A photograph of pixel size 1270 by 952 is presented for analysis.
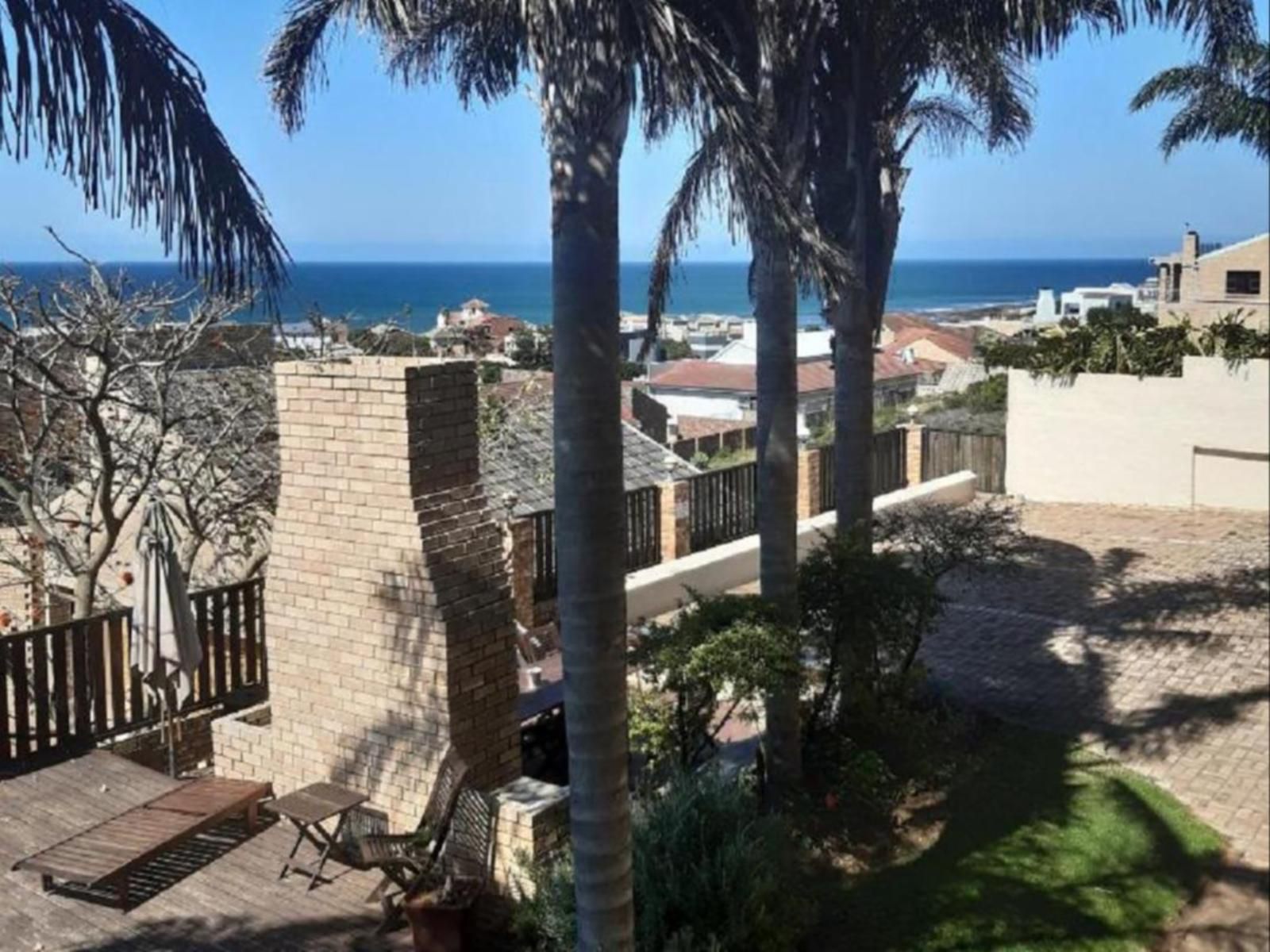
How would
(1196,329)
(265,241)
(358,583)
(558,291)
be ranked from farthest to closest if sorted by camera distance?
(358,583) < (1196,329) < (265,241) < (558,291)

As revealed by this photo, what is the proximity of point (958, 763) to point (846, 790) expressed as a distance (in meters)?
1.08

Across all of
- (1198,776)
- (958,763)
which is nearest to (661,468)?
(958,763)

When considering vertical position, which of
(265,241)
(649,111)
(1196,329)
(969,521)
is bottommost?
(969,521)

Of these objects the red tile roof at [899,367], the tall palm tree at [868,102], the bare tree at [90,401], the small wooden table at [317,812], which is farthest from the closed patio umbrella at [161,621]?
the red tile roof at [899,367]

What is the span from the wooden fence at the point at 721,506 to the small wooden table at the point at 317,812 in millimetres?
8505

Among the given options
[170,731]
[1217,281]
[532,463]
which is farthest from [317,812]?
[532,463]

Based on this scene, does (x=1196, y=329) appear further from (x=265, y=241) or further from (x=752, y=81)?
(x=265, y=241)

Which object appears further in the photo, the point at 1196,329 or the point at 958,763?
the point at 958,763

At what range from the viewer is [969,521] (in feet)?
31.7

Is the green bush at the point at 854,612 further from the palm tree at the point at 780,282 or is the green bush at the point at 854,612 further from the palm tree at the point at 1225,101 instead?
the palm tree at the point at 1225,101

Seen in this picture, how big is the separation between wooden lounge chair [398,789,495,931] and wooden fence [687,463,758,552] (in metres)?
8.64

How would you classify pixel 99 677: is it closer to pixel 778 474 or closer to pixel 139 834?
pixel 139 834

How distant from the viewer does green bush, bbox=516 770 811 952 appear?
217 inches

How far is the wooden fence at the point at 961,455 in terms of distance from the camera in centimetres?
1927
